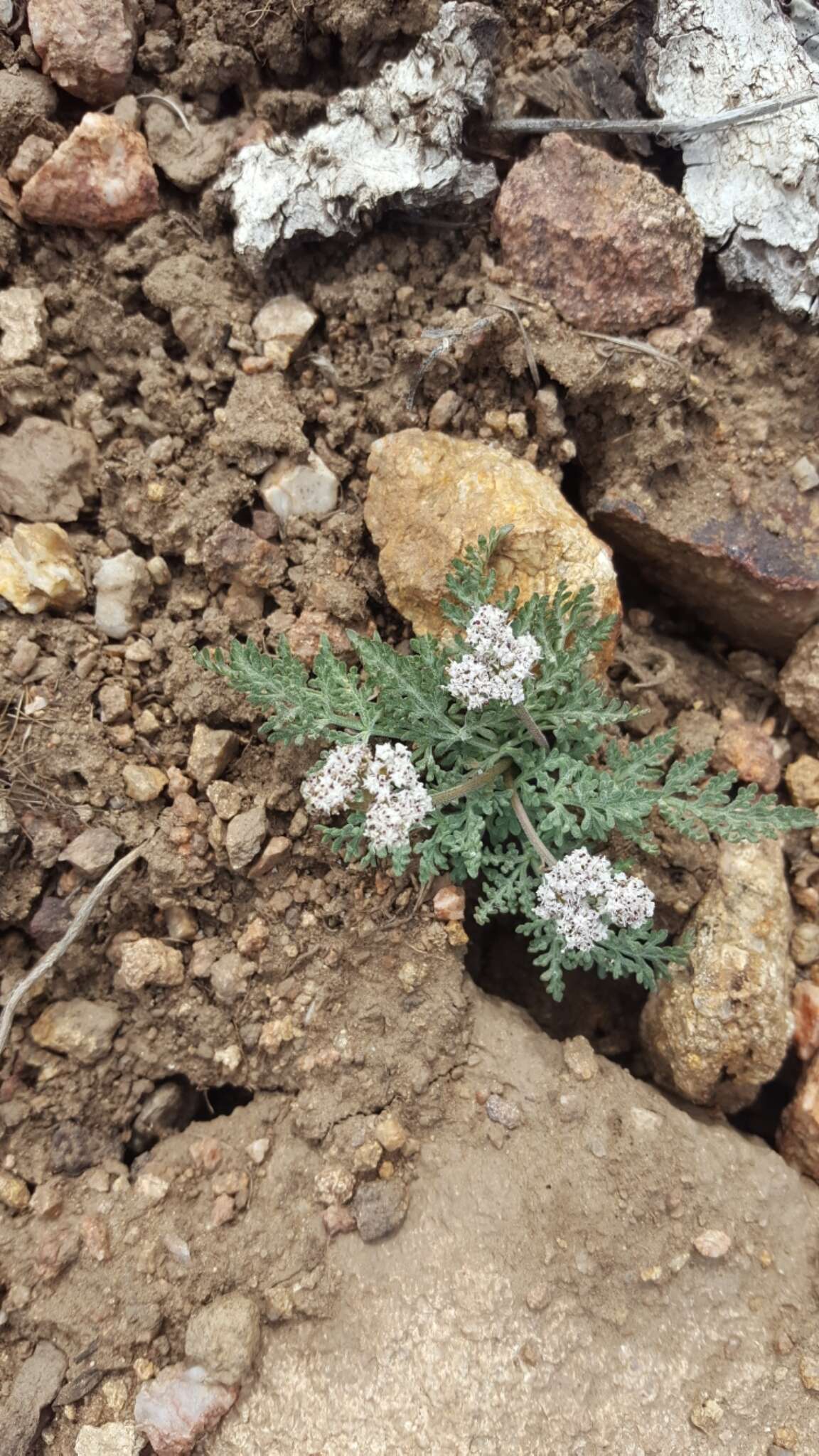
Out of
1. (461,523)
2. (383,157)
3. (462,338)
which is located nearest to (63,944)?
(461,523)

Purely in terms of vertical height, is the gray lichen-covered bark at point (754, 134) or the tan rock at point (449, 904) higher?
the gray lichen-covered bark at point (754, 134)

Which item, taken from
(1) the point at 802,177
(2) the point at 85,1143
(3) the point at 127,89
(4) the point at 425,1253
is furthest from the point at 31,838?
(1) the point at 802,177

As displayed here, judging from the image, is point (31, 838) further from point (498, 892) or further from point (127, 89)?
point (127, 89)

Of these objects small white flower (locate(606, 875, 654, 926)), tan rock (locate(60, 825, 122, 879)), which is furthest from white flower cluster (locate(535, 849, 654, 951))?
tan rock (locate(60, 825, 122, 879))

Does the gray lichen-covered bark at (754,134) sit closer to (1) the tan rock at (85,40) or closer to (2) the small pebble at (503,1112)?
(1) the tan rock at (85,40)

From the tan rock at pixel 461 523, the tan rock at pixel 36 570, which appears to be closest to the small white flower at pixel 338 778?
the tan rock at pixel 461 523

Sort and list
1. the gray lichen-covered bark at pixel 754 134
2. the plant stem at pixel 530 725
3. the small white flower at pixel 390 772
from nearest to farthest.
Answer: the small white flower at pixel 390 772, the plant stem at pixel 530 725, the gray lichen-covered bark at pixel 754 134
